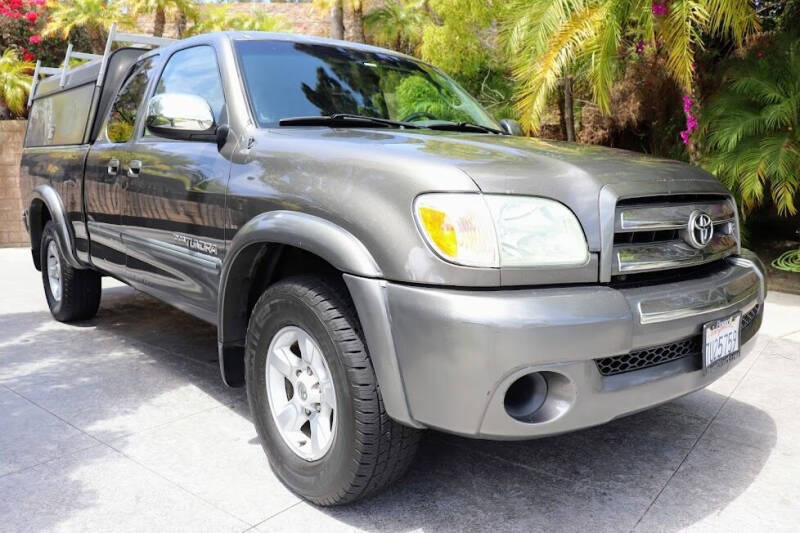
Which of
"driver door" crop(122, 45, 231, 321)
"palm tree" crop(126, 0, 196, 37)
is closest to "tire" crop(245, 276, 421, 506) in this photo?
"driver door" crop(122, 45, 231, 321)

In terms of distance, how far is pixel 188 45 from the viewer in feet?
12.1

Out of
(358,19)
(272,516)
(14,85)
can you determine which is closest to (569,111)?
(358,19)

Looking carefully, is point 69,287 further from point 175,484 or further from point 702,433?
point 702,433

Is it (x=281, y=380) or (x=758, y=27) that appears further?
(x=758, y=27)

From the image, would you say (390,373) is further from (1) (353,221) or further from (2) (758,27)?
(2) (758,27)

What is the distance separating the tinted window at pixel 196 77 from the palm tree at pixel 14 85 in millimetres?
15373

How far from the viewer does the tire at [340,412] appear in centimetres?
231

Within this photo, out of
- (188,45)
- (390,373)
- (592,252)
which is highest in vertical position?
(188,45)

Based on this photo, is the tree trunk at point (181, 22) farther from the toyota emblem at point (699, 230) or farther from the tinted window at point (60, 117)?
the toyota emblem at point (699, 230)

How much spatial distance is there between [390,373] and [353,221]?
1.69 feet

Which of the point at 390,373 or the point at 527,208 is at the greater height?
the point at 527,208

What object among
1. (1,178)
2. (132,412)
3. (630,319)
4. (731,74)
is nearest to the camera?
(630,319)

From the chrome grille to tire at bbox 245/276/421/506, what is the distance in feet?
2.93

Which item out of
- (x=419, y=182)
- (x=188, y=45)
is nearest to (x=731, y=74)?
(x=188, y=45)
